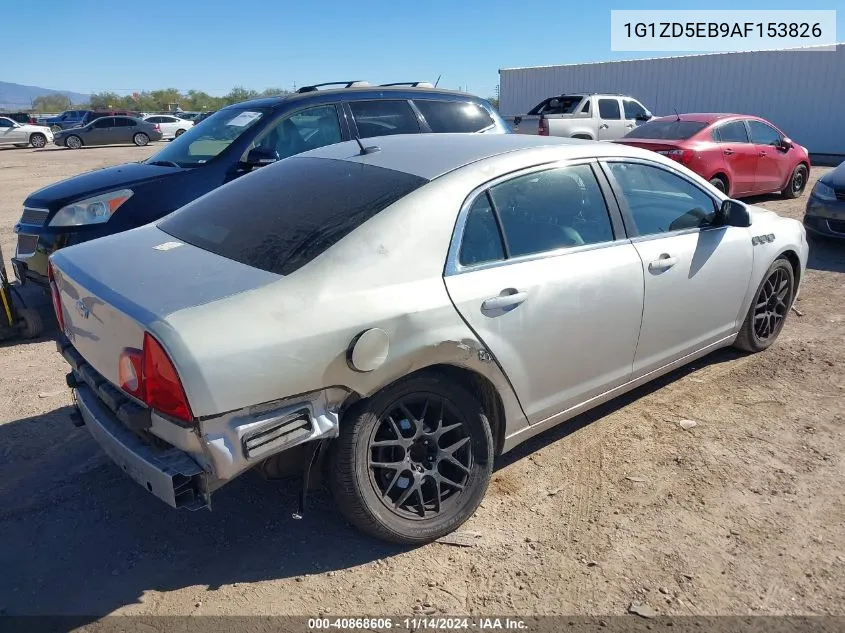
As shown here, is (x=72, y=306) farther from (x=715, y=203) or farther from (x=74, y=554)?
(x=715, y=203)

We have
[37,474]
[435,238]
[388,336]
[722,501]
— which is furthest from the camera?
[37,474]

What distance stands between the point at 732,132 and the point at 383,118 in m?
6.95

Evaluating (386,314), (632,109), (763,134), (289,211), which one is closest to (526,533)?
(386,314)

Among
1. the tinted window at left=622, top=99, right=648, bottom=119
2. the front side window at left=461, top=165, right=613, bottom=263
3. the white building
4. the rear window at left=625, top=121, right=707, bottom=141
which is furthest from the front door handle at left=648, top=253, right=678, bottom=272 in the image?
the white building

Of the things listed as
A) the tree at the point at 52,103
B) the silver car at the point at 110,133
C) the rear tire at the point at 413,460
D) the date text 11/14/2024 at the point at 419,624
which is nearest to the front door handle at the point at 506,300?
the rear tire at the point at 413,460

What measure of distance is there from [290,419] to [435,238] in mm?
976

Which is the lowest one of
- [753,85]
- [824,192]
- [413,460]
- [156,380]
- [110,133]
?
[753,85]

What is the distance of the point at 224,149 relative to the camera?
18.8ft

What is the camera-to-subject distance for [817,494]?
321cm

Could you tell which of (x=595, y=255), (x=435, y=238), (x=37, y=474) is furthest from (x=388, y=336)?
(x=37, y=474)

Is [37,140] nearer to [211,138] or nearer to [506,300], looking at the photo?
[211,138]

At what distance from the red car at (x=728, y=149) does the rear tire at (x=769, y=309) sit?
5.40m

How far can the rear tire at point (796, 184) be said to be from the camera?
1175 cm

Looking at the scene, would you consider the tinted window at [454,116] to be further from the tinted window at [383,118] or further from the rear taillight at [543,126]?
the rear taillight at [543,126]
